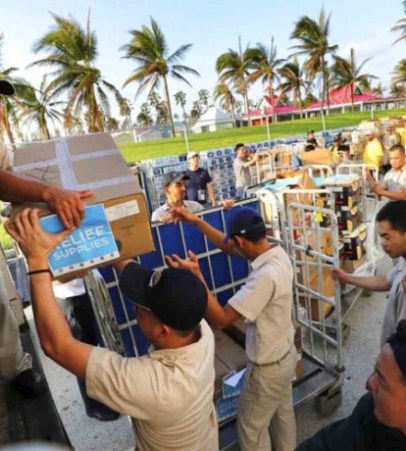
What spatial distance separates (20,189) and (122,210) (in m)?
0.36

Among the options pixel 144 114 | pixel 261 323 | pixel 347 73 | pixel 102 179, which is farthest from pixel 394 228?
pixel 144 114

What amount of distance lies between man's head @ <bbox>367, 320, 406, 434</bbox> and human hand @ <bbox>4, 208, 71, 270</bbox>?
1069 mm

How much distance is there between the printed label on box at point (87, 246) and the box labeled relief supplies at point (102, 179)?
0.09 ft

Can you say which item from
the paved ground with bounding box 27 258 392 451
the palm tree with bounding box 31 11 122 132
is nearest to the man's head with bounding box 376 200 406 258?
the paved ground with bounding box 27 258 392 451

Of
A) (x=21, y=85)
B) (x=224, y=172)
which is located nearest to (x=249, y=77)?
(x=21, y=85)

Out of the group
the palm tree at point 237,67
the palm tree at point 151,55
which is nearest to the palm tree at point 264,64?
the palm tree at point 237,67

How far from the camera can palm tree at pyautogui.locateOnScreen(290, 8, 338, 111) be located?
3164 cm

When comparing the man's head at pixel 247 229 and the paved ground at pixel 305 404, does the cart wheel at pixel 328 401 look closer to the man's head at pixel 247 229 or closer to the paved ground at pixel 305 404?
the paved ground at pixel 305 404

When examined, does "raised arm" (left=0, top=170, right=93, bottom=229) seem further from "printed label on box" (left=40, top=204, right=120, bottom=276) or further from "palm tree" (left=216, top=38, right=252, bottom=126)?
"palm tree" (left=216, top=38, right=252, bottom=126)

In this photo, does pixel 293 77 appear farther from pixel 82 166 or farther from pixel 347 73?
pixel 82 166

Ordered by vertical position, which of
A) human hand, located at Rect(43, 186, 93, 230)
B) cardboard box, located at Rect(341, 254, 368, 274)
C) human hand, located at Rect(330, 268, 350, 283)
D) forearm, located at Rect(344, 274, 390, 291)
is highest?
human hand, located at Rect(43, 186, 93, 230)

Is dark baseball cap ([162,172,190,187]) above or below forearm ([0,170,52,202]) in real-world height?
below

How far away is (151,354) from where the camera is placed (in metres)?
1.17

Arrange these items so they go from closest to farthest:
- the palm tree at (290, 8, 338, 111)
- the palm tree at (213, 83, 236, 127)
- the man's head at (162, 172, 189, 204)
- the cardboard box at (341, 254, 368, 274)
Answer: the man's head at (162, 172, 189, 204) → the cardboard box at (341, 254, 368, 274) → the palm tree at (290, 8, 338, 111) → the palm tree at (213, 83, 236, 127)
